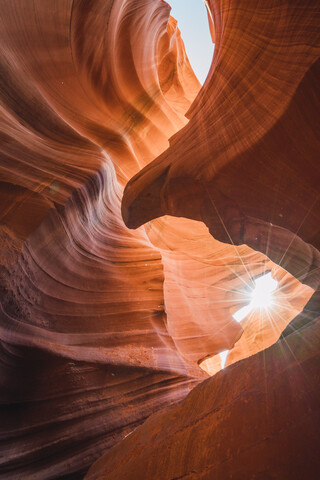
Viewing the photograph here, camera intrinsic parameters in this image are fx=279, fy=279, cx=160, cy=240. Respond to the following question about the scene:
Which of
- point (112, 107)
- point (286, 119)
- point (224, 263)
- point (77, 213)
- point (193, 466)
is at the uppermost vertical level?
point (112, 107)

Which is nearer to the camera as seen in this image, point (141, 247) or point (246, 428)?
point (246, 428)

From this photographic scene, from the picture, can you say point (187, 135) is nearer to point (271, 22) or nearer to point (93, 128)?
point (271, 22)

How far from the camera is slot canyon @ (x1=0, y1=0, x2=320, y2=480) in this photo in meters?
1.49

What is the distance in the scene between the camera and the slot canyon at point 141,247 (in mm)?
1490

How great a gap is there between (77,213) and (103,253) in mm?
822

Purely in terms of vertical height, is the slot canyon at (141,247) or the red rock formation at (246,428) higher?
the slot canyon at (141,247)

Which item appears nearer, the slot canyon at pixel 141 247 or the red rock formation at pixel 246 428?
the red rock formation at pixel 246 428

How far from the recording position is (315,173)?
1744mm

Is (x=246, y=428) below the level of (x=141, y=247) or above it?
below

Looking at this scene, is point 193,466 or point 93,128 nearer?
point 193,466

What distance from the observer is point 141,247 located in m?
4.41

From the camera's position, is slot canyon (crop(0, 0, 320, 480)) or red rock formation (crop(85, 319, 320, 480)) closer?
red rock formation (crop(85, 319, 320, 480))

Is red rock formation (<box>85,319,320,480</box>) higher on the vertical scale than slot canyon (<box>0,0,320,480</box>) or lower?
lower

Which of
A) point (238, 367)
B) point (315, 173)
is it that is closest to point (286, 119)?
point (315, 173)
